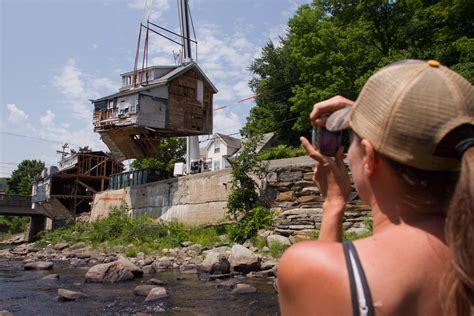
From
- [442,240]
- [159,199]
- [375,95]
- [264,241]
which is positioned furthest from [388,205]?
[159,199]

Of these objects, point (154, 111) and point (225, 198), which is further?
point (154, 111)

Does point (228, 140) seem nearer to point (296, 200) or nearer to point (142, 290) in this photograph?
point (296, 200)

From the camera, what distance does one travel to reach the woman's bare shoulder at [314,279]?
1.11 m

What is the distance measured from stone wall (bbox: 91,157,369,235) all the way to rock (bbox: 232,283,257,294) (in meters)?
4.95

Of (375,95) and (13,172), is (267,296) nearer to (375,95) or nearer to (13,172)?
(375,95)

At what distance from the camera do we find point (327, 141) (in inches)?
60.3

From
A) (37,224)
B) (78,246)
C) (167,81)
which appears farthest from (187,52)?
(37,224)

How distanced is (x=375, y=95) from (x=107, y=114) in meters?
28.1

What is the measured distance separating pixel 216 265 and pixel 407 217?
10.7 meters

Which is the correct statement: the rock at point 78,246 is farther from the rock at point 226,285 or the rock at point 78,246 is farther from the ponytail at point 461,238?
the ponytail at point 461,238

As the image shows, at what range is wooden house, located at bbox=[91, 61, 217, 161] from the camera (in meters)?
26.0

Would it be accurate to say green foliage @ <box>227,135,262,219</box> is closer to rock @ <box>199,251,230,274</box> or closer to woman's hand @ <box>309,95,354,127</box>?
rock @ <box>199,251,230,274</box>

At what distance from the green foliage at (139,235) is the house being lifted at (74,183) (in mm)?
17004

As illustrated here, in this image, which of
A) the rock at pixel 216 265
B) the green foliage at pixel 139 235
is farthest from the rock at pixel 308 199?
the rock at pixel 216 265
